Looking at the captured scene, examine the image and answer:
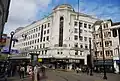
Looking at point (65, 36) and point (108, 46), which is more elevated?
point (65, 36)

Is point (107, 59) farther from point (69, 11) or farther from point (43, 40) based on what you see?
point (43, 40)

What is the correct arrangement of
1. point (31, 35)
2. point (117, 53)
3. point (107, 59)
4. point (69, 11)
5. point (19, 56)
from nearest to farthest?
point (117, 53) < point (107, 59) < point (69, 11) < point (19, 56) < point (31, 35)

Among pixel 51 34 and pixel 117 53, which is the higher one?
pixel 51 34

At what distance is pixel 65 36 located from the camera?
6172 cm

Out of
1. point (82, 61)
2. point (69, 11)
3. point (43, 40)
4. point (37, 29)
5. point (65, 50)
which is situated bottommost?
→ point (82, 61)

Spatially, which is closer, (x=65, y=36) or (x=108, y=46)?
(x=108, y=46)

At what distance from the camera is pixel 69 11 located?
64.2m

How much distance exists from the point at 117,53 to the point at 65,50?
2097cm

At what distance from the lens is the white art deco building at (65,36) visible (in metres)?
59.0

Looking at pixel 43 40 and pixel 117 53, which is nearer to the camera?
pixel 117 53

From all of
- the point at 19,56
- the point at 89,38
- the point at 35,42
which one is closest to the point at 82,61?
the point at 89,38

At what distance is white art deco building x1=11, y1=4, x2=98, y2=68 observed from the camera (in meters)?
59.0

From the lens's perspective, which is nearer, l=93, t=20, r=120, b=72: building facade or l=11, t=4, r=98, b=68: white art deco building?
l=93, t=20, r=120, b=72: building facade

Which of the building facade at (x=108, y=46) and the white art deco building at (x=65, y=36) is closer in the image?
the building facade at (x=108, y=46)
